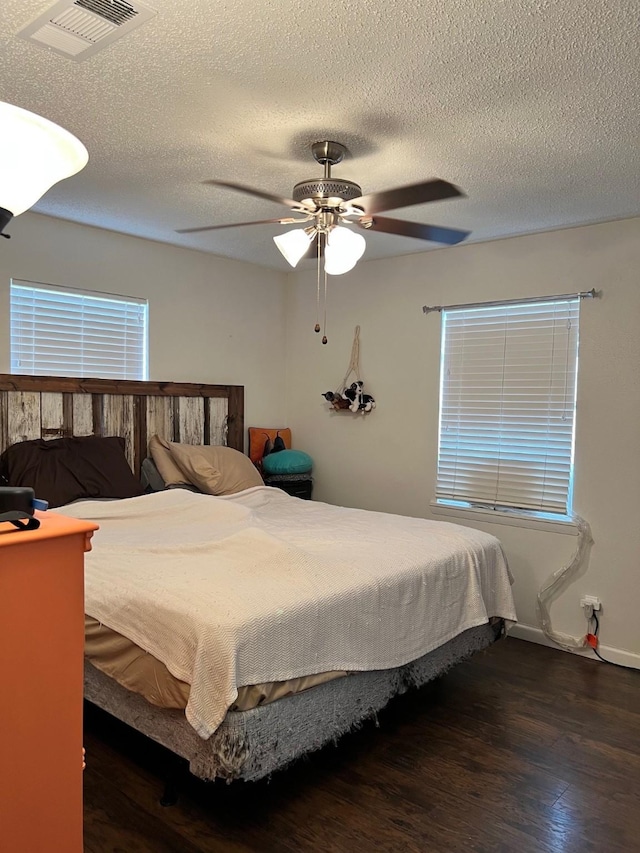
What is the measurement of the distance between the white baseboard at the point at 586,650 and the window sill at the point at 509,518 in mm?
626

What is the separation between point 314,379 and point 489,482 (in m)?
1.62

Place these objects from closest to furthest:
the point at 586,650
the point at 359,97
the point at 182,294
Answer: the point at 359,97 → the point at 586,650 → the point at 182,294

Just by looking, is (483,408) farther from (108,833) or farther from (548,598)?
(108,833)

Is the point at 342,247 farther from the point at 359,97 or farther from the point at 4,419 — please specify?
the point at 4,419

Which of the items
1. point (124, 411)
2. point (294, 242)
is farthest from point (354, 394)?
point (294, 242)

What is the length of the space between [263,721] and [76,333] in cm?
276

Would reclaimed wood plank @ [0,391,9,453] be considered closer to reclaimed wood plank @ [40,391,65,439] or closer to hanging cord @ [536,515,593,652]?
reclaimed wood plank @ [40,391,65,439]

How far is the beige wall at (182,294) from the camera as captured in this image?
142 inches

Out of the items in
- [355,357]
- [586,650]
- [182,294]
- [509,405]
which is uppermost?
[182,294]

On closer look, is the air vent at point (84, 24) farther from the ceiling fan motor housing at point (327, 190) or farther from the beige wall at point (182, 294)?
the beige wall at point (182, 294)

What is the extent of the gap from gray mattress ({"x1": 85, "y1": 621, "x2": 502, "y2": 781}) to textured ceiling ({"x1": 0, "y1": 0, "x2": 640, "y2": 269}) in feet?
6.50

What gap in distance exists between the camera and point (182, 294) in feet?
14.3

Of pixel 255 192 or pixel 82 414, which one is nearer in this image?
pixel 255 192

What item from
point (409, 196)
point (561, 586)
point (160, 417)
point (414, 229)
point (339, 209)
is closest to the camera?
point (409, 196)
